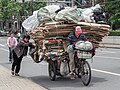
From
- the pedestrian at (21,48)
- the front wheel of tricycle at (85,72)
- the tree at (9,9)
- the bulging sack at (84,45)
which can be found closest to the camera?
the bulging sack at (84,45)

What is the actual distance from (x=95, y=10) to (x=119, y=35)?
91.8 feet

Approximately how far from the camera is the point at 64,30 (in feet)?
35.4

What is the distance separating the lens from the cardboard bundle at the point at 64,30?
10758mm

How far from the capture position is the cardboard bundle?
10758mm

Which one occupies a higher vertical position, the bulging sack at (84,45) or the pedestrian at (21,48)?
the bulging sack at (84,45)

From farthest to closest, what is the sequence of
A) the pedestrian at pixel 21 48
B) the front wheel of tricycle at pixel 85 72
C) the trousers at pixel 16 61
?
the trousers at pixel 16 61, the pedestrian at pixel 21 48, the front wheel of tricycle at pixel 85 72

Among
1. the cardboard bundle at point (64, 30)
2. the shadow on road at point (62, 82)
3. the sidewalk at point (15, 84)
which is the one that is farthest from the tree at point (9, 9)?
the cardboard bundle at point (64, 30)

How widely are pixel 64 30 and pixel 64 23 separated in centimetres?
24

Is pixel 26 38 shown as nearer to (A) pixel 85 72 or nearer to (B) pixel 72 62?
(B) pixel 72 62

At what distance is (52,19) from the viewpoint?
1105cm

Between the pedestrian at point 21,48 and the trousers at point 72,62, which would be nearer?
the trousers at point 72,62

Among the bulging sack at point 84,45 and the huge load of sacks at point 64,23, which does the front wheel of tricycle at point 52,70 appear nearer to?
the huge load of sacks at point 64,23

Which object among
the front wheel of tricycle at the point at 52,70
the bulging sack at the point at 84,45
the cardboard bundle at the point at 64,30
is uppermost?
the cardboard bundle at the point at 64,30

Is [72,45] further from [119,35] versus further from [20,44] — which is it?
[119,35]
